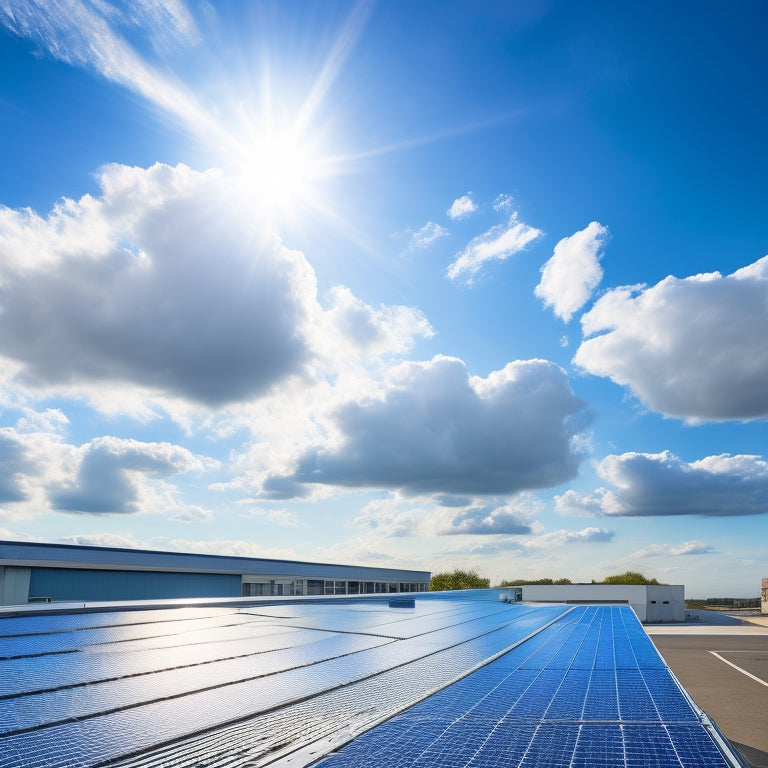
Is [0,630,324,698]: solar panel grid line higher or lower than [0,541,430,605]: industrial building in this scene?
lower

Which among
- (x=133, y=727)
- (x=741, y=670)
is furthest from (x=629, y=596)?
(x=133, y=727)

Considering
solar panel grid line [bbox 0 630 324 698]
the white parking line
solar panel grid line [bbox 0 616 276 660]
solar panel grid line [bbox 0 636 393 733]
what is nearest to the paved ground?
the white parking line

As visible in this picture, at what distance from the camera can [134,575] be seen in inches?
1180

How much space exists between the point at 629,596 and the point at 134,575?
142 ft

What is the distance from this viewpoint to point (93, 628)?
9.07 metres

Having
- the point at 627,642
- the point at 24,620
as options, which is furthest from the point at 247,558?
the point at 627,642

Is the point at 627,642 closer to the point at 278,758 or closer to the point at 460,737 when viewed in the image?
the point at 460,737

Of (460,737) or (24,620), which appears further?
(24,620)

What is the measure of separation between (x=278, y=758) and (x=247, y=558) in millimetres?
35761

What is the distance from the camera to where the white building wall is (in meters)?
55.1

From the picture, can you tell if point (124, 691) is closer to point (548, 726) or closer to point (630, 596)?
point (548, 726)

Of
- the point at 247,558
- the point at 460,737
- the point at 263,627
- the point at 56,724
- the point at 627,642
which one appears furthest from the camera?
the point at 247,558

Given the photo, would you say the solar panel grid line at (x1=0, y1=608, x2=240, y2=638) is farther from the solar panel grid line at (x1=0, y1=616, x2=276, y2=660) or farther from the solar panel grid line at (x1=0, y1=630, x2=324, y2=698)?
the solar panel grid line at (x1=0, y1=630, x2=324, y2=698)

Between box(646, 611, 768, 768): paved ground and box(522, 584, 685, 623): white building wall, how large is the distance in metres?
18.8
